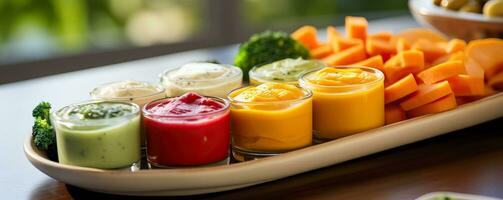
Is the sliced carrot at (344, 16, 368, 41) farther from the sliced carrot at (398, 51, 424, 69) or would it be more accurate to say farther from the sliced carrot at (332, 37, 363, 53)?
the sliced carrot at (398, 51, 424, 69)

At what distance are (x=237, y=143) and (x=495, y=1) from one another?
1094 millimetres

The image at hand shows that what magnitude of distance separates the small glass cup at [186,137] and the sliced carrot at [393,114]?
40cm

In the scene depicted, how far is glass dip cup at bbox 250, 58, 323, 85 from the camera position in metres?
1.77

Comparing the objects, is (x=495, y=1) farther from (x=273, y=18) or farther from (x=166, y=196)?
(x=273, y=18)

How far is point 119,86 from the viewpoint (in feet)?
5.46

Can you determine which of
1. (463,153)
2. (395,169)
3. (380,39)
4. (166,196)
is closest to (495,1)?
(380,39)

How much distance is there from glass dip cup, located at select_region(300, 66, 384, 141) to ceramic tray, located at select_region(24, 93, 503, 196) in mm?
→ 36

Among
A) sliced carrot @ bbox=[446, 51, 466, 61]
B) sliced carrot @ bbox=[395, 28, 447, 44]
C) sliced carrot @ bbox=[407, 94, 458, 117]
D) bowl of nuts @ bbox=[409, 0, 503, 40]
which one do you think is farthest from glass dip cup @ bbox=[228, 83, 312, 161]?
bowl of nuts @ bbox=[409, 0, 503, 40]

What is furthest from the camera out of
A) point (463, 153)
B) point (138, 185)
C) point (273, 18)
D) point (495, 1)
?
point (273, 18)

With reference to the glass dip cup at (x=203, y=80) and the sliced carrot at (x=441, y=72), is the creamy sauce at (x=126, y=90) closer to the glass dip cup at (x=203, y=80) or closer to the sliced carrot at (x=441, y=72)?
the glass dip cup at (x=203, y=80)

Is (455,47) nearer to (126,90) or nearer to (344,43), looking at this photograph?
(344,43)

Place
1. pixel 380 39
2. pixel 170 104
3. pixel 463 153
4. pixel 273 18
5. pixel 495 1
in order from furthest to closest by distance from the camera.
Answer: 1. pixel 273 18
2. pixel 495 1
3. pixel 380 39
4. pixel 463 153
5. pixel 170 104

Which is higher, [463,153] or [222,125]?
[222,125]

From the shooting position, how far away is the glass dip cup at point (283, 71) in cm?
177
